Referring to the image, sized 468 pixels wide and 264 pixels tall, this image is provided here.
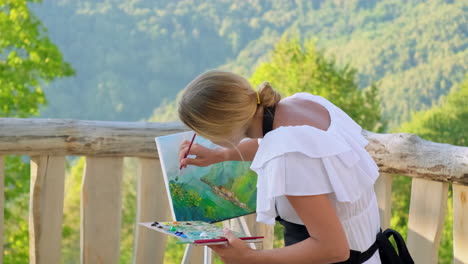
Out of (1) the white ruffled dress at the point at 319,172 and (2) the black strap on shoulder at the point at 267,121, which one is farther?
(2) the black strap on shoulder at the point at 267,121

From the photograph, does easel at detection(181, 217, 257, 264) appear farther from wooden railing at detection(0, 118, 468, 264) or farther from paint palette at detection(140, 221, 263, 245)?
wooden railing at detection(0, 118, 468, 264)

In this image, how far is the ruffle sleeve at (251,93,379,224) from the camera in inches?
57.0

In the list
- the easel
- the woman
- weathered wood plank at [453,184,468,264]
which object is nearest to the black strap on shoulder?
the woman

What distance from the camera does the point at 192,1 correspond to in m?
29.6

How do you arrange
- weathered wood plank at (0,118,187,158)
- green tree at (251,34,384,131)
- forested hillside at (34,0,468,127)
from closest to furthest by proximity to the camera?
weathered wood plank at (0,118,187,158), green tree at (251,34,384,131), forested hillside at (34,0,468,127)

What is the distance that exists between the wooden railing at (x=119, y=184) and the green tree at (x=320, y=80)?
13249 millimetres

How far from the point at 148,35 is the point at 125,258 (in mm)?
12659

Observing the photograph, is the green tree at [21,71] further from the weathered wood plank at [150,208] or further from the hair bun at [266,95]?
the hair bun at [266,95]

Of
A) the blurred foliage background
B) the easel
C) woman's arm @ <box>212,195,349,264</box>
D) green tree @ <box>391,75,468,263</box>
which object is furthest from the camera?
green tree @ <box>391,75,468,263</box>

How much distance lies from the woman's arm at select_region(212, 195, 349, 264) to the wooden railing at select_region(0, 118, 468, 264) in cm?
72

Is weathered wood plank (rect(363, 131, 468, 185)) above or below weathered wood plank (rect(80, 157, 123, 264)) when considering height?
above

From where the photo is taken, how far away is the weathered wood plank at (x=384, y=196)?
234cm

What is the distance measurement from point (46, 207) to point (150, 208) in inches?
15.8

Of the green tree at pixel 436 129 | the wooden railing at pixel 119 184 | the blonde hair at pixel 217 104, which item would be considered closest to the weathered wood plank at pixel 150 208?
the wooden railing at pixel 119 184
